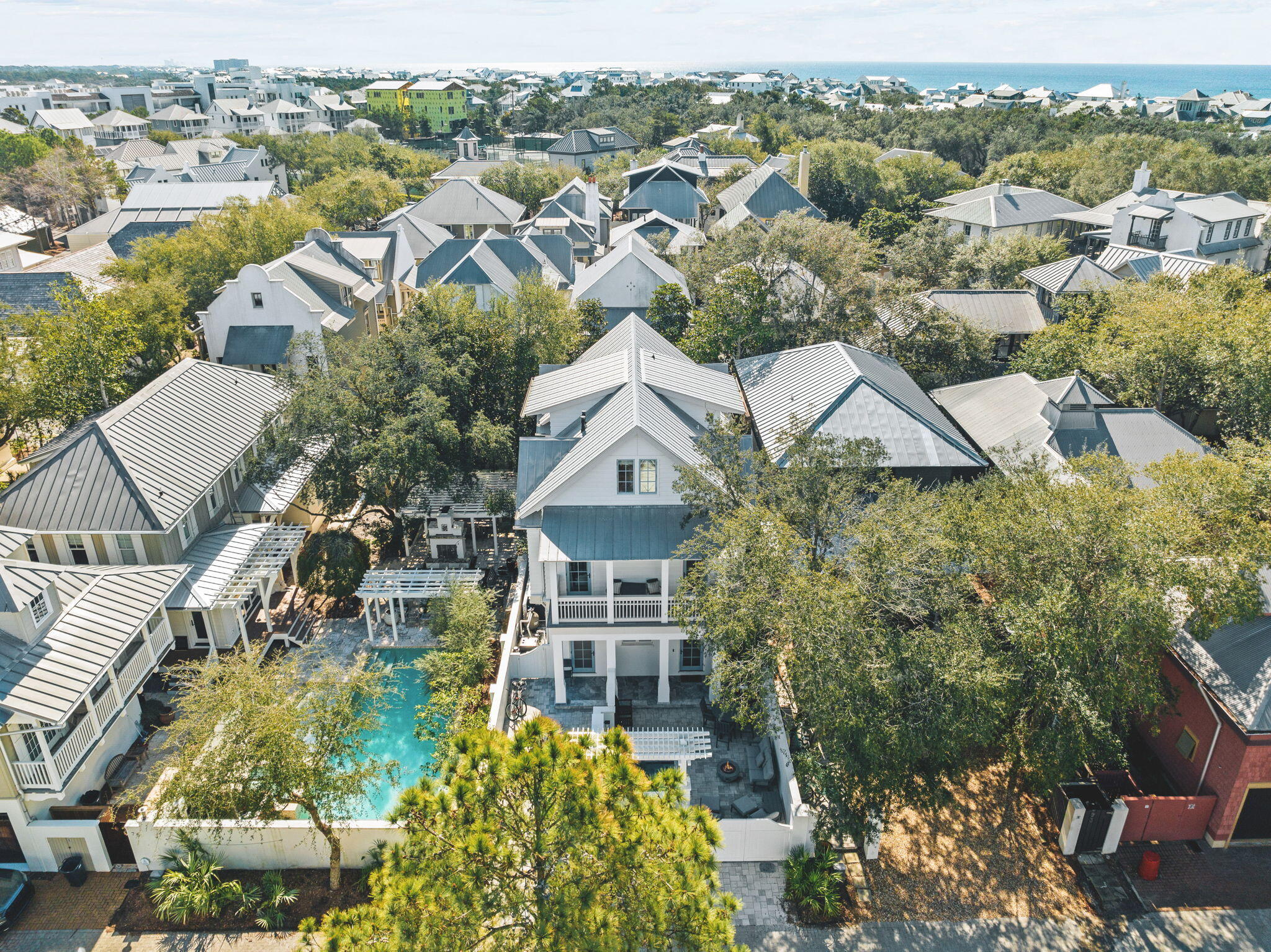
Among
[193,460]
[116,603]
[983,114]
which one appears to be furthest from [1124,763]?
[983,114]

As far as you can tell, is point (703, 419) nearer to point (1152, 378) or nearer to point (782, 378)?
point (782, 378)

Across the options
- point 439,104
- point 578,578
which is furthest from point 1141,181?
point 439,104

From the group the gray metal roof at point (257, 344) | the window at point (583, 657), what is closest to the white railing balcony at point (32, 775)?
the window at point (583, 657)

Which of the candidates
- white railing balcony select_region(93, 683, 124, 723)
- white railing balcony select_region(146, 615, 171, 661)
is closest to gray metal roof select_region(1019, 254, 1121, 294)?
white railing balcony select_region(146, 615, 171, 661)

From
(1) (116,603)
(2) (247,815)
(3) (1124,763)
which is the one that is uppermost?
(1) (116,603)

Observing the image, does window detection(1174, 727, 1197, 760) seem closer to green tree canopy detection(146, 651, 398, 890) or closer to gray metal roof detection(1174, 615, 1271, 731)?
gray metal roof detection(1174, 615, 1271, 731)

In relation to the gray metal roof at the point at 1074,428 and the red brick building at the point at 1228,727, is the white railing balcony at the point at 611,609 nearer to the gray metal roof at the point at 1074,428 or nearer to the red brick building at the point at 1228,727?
the gray metal roof at the point at 1074,428
